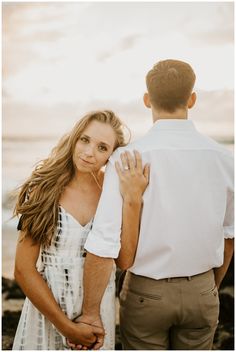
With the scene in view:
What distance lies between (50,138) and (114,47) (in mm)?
1194

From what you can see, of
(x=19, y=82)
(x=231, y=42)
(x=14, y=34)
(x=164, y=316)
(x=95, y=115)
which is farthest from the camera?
(x=19, y=82)

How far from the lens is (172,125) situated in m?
1.99

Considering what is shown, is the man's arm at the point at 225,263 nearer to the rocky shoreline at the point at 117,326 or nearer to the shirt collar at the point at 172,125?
the shirt collar at the point at 172,125

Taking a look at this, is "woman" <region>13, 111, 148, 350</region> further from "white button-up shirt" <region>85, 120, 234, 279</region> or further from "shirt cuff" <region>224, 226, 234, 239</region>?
"shirt cuff" <region>224, 226, 234, 239</region>

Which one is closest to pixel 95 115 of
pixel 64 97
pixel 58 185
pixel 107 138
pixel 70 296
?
pixel 107 138

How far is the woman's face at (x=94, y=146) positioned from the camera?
2.09 metres

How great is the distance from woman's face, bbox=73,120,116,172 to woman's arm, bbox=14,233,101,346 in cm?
45

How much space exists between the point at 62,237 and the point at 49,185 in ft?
0.88

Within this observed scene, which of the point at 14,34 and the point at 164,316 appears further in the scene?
the point at 14,34

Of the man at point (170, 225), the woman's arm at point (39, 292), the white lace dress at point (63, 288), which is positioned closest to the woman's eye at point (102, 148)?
the man at point (170, 225)

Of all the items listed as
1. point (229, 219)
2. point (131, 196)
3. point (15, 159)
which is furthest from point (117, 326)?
point (131, 196)

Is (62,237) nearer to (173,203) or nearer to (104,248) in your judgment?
(104,248)

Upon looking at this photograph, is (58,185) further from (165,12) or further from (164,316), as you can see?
(165,12)

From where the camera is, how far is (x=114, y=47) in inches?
144
